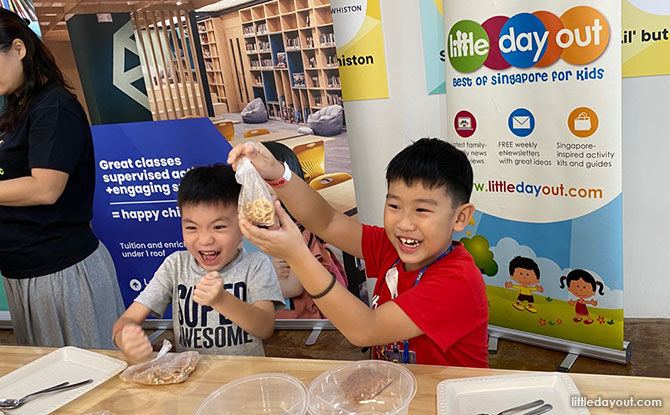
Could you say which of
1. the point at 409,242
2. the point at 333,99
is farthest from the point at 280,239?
the point at 333,99

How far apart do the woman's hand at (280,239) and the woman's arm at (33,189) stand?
3.67 feet

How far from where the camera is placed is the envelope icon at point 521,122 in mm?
2561

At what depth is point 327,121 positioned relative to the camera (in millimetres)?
2871

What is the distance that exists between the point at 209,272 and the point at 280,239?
0.53 meters

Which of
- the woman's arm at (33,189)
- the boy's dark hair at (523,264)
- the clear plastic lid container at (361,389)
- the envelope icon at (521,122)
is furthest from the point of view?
A: the boy's dark hair at (523,264)

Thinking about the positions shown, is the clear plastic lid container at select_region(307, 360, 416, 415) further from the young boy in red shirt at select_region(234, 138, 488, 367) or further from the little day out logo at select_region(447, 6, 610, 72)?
the little day out logo at select_region(447, 6, 610, 72)

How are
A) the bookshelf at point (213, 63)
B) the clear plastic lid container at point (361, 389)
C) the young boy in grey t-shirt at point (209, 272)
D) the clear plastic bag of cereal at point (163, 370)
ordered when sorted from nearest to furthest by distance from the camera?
1. the clear plastic lid container at point (361, 389)
2. the clear plastic bag of cereal at point (163, 370)
3. the young boy in grey t-shirt at point (209, 272)
4. the bookshelf at point (213, 63)

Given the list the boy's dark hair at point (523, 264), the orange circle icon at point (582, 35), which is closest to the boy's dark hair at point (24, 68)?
the orange circle icon at point (582, 35)

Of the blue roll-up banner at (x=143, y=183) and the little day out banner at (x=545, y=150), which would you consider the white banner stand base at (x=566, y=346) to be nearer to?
the little day out banner at (x=545, y=150)

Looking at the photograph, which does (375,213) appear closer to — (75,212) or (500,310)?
(500,310)

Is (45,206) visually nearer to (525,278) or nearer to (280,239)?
(280,239)

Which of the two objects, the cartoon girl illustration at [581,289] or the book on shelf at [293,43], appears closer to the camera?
the cartoon girl illustration at [581,289]

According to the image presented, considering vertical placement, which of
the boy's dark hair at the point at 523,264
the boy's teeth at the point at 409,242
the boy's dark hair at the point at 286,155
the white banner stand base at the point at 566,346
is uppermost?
the boy's dark hair at the point at 286,155

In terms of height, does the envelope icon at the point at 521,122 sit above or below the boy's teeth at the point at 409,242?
above
